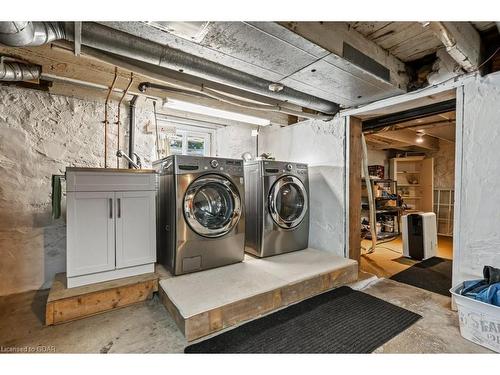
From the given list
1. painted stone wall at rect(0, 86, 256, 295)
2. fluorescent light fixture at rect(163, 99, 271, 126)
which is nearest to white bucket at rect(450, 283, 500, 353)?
fluorescent light fixture at rect(163, 99, 271, 126)

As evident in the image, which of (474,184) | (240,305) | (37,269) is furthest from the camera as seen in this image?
(37,269)

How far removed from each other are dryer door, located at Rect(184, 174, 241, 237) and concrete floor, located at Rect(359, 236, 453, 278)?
1.99 meters

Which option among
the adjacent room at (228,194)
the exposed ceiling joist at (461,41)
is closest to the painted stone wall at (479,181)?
the adjacent room at (228,194)

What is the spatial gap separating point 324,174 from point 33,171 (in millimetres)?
3438

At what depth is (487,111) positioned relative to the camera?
1.85m

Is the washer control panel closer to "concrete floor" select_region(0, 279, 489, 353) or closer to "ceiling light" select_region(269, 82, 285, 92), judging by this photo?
"ceiling light" select_region(269, 82, 285, 92)

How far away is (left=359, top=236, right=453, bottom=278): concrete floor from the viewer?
3158 mm

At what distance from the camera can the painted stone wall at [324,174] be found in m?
3.00

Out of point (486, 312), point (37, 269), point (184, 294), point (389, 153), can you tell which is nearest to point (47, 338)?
point (184, 294)

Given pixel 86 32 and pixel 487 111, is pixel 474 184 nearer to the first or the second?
pixel 487 111

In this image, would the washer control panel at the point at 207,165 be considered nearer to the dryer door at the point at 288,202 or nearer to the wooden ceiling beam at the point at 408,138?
the dryer door at the point at 288,202

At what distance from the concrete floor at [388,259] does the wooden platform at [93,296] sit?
8.86 ft

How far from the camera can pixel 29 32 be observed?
1.25m
